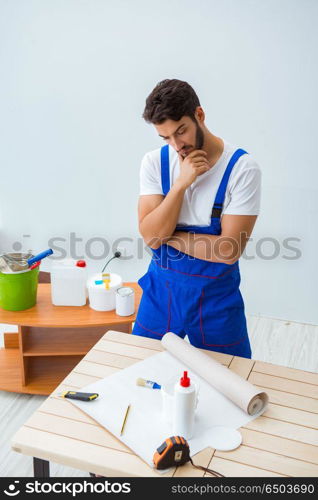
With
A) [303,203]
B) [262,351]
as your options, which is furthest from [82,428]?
[303,203]

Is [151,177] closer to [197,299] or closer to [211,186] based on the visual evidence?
[211,186]

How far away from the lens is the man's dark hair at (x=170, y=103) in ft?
5.42

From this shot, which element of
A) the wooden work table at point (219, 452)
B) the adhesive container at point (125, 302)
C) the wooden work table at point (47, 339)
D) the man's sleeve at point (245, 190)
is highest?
the man's sleeve at point (245, 190)

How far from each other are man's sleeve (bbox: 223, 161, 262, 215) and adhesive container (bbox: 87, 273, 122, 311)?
968 mm

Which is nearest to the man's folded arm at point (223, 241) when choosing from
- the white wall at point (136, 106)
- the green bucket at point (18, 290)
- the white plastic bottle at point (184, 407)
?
the white plastic bottle at point (184, 407)

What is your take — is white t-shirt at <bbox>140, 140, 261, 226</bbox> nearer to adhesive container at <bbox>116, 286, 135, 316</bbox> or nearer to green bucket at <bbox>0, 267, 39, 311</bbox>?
adhesive container at <bbox>116, 286, 135, 316</bbox>

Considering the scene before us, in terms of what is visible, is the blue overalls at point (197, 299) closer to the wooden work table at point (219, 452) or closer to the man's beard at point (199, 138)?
the man's beard at point (199, 138)

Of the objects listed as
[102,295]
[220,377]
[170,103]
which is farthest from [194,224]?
[102,295]

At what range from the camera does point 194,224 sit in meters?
1.87

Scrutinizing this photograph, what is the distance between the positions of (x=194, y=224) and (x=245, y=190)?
0.24m

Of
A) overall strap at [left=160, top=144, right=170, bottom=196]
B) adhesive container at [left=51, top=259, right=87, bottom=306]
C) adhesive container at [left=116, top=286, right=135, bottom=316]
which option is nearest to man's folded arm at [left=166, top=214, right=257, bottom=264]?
overall strap at [left=160, top=144, right=170, bottom=196]

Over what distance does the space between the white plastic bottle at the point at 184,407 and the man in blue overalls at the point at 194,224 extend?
0.57 metres

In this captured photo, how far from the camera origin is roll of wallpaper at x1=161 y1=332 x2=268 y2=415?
A: 1.41 meters
